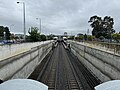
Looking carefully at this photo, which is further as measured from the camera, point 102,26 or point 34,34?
point 102,26

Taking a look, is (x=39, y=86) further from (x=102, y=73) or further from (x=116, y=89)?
(x=102, y=73)

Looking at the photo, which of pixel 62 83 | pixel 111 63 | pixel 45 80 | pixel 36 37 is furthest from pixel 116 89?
pixel 36 37

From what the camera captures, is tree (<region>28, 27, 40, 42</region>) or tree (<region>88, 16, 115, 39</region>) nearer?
tree (<region>28, 27, 40, 42</region>)

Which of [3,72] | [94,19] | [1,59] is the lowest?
[3,72]

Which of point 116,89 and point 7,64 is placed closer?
point 116,89

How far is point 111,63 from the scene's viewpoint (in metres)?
22.9

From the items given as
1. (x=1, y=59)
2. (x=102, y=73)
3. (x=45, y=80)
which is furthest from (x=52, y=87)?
(x=1, y=59)

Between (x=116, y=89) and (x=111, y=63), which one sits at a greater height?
(x=116, y=89)

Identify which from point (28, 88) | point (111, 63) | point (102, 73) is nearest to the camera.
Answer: point (28, 88)

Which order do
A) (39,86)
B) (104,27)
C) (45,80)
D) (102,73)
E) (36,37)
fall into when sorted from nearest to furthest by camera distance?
(39,86)
(102,73)
(45,80)
(36,37)
(104,27)

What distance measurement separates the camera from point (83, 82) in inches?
1029

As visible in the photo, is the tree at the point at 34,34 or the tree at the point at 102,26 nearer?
the tree at the point at 34,34

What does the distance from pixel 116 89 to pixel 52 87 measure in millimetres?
18364

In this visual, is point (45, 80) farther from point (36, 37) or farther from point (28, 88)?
point (36, 37)
